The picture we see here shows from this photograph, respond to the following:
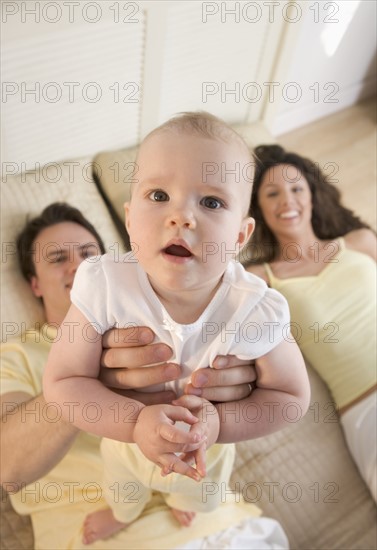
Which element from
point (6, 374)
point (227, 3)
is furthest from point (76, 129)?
point (6, 374)

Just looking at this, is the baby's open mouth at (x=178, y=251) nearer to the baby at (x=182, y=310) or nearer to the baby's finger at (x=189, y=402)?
the baby at (x=182, y=310)

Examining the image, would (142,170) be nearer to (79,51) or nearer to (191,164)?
(191,164)

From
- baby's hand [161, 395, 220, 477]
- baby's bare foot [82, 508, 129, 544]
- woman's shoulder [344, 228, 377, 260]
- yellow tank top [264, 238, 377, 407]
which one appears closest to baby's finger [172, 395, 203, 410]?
baby's hand [161, 395, 220, 477]

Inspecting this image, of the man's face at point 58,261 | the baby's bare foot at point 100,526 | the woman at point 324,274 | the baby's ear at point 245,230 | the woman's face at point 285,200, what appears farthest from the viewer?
the woman's face at point 285,200

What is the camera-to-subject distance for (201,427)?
2.51ft

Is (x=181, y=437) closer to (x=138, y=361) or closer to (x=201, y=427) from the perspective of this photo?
(x=201, y=427)

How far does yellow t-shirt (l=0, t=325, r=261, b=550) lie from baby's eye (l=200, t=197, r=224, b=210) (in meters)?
0.59

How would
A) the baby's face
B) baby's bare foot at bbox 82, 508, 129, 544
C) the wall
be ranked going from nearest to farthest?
the baby's face < baby's bare foot at bbox 82, 508, 129, 544 < the wall

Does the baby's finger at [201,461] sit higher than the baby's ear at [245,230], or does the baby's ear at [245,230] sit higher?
the baby's ear at [245,230]

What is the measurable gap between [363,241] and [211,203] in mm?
1168

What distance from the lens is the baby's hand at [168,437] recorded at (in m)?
0.75

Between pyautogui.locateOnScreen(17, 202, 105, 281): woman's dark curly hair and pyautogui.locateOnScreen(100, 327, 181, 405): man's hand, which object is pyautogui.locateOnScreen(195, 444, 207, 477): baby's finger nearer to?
pyautogui.locateOnScreen(100, 327, 181, 405): man's hand

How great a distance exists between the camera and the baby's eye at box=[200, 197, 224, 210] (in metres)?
0.74

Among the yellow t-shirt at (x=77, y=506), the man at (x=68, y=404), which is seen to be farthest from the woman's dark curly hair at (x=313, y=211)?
the yellow t-shirt at (x=77, y=506)
